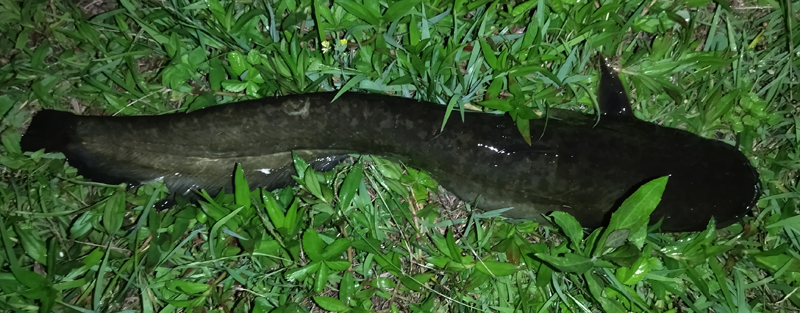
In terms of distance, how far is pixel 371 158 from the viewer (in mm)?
2607

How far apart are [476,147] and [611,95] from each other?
33.5 inches

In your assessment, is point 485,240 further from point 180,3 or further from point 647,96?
point 180,3

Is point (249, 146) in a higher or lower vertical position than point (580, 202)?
higher

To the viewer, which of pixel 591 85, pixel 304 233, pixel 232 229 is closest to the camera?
pixel 304 233

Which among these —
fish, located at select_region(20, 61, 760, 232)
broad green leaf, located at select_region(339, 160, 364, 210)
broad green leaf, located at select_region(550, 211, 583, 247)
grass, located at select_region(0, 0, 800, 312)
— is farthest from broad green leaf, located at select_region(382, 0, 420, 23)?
broad green leaf, located at select_region(550, 211, 583, 247)

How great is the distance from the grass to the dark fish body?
0.47 ft

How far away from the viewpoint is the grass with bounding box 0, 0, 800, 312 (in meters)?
2.47

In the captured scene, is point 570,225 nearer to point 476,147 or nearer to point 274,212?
point 476,147

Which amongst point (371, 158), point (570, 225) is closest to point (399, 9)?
point (371, 158)

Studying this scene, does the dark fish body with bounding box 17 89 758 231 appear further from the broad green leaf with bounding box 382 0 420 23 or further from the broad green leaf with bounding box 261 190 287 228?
the broad green leaf with bounding box 382 0 420 23

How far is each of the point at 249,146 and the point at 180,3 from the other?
896mm

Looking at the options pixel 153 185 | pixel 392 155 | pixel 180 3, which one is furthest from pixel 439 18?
pixel 153 185

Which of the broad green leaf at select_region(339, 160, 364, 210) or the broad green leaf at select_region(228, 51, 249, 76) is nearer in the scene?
the broad green leaf at select_region(339, 160, 364, 210)

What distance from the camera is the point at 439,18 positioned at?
2.55 metres
